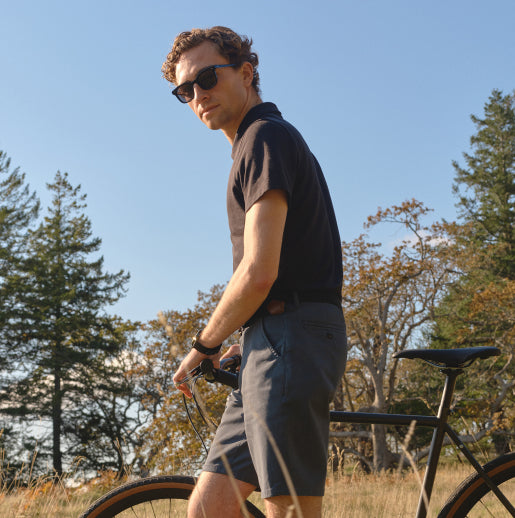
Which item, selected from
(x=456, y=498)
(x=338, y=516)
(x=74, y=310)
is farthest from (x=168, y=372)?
(x=456, y=498)

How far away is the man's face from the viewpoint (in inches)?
74.2

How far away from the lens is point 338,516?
13.4ft

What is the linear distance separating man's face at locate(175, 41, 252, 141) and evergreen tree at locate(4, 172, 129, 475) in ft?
90.4

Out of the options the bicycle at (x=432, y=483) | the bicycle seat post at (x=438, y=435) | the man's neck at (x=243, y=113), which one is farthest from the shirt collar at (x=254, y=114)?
the bicycle seat post at (x=438, y=435)

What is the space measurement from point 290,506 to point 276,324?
1.52 ft

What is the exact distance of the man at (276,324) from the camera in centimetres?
146

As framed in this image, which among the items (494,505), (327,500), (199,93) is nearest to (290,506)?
(494,505)

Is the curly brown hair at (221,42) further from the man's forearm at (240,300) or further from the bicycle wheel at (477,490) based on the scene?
the bicycle wheel at (477,490)

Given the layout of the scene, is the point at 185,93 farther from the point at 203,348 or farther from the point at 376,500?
the point at 376,500

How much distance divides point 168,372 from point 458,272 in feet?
36.0

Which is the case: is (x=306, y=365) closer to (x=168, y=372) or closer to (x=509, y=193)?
(x=168, y=372)

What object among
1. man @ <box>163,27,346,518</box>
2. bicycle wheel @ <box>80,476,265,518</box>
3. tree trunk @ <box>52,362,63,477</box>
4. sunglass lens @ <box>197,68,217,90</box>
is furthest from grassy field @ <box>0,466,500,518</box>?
tree trunk @ <box>52,362,63,477</box>

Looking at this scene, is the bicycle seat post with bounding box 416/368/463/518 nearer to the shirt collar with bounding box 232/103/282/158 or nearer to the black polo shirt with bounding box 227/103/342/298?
the black polo shirt with bounding box 227/103/342/298

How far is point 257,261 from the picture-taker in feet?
4.78
